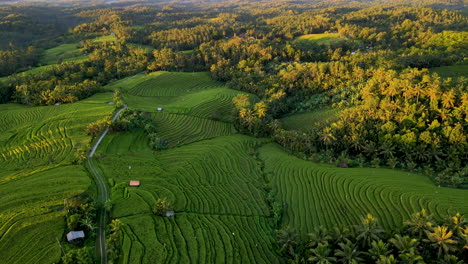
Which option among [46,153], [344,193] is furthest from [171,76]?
[344,193]

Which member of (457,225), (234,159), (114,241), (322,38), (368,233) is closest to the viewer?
(457,225)

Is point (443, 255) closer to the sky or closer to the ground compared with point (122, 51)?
closer to the ground

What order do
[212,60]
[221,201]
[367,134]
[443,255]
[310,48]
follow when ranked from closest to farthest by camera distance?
[443,255], [221,201], [367,134], [212,60], [310,48]

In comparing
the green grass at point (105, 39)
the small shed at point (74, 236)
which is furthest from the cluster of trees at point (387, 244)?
the green grass at point (105, 39)

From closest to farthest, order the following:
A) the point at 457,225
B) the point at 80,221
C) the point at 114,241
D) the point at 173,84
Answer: the point at 457,225 → the point at 114,241 → the point at 80,221 → the point at 173,84

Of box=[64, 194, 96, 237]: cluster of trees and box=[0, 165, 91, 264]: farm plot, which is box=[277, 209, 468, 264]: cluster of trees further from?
box=[0, 165, 91, 264]: farm plot

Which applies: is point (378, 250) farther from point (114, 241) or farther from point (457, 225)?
point (114, 241)

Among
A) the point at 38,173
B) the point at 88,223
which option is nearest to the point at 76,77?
the point at 38,173

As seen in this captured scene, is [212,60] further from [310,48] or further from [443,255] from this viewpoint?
[443,255]
